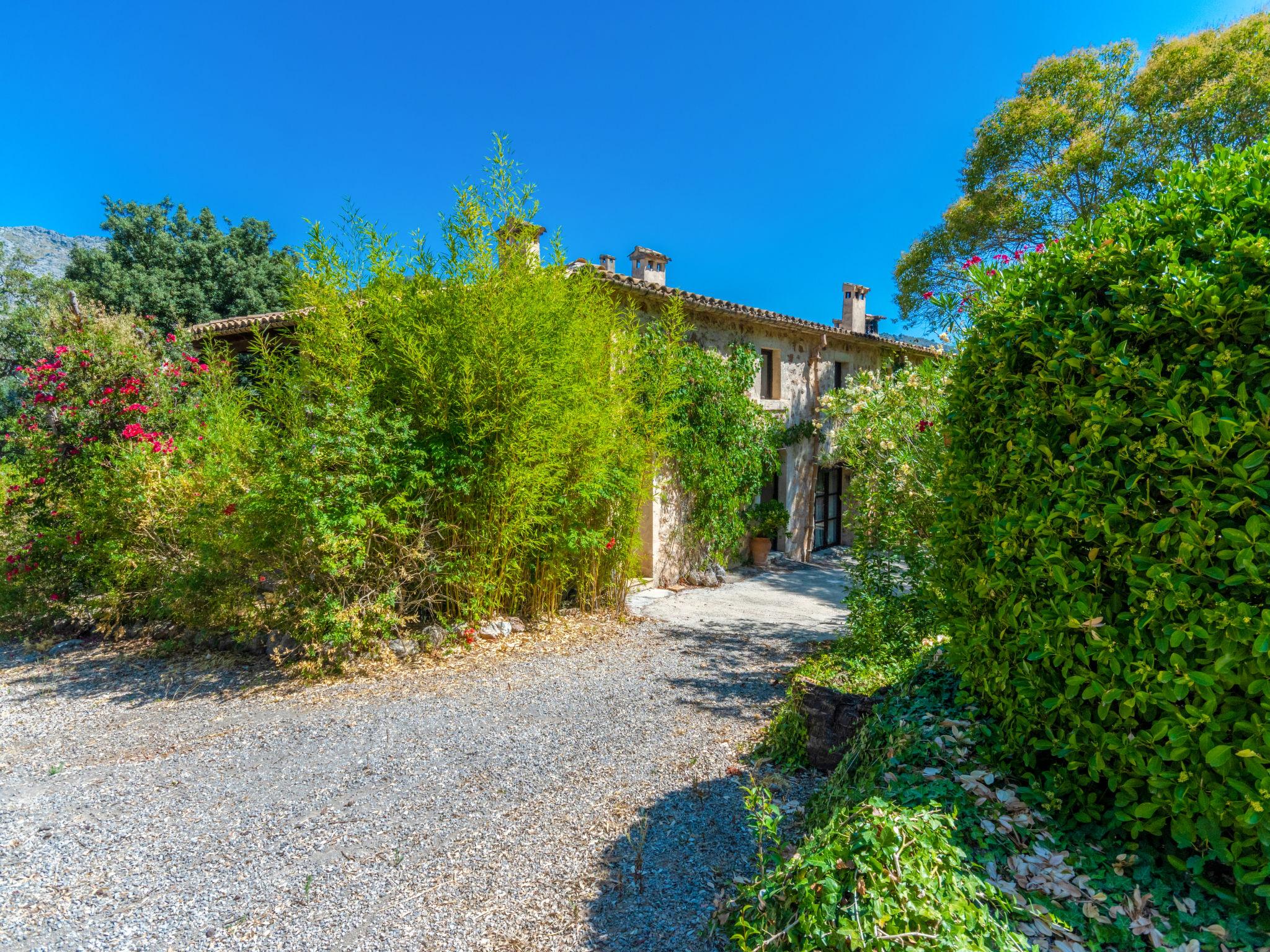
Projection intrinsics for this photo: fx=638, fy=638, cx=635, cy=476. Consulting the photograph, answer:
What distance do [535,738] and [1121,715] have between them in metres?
2.99

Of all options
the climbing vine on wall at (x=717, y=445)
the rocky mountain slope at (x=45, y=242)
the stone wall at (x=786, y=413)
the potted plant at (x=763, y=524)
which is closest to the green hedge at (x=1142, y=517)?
the climbing vine on wall at (x=717, y=445)

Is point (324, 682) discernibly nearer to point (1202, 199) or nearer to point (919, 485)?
point (919, 485)

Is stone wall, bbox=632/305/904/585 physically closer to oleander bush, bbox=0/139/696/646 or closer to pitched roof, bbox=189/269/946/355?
pitched roof, bbox=189/269/946/355

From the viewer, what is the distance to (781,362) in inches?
434

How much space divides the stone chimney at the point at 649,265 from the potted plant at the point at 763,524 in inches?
154

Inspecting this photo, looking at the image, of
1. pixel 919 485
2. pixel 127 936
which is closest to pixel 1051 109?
pixel 919 485

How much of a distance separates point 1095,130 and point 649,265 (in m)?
8.46

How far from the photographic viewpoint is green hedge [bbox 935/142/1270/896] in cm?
169

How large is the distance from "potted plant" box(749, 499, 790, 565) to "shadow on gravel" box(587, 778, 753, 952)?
719cm

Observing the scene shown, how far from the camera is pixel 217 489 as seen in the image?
5582 millimetres

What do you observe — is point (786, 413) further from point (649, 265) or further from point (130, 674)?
point (130, 674)

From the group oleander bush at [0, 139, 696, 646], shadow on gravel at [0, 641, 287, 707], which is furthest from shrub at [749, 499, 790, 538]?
shadow on gravel at [0, 641, 287, 707]

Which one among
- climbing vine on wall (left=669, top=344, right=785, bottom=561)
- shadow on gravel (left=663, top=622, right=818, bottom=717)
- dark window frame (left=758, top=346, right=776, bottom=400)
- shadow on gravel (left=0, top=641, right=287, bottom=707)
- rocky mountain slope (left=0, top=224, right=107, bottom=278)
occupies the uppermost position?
rocky mountain slope (left=0, top=224, right=107, bottom=278)

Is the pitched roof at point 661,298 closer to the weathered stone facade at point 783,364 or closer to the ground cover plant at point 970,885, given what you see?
the weathered stone facade at point 783,364
